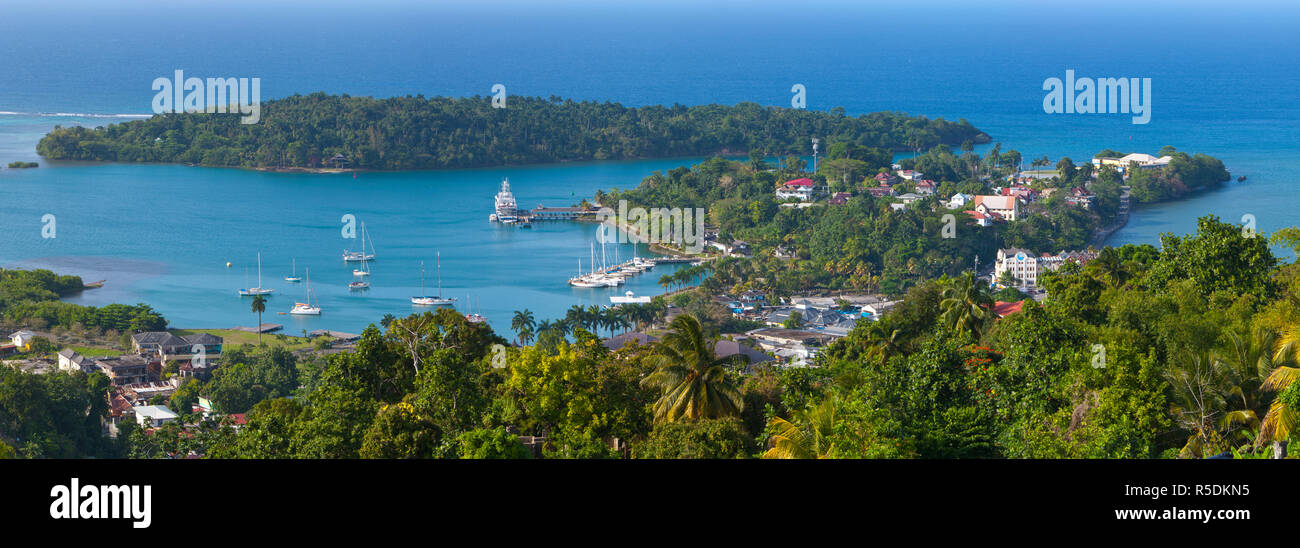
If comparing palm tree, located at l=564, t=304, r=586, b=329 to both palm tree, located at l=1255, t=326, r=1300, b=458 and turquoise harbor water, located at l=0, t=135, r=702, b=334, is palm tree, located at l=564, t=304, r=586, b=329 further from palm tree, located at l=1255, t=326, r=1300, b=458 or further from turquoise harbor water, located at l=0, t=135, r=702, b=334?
palm tree, located at l=1255, t=326, r=1300, b=458

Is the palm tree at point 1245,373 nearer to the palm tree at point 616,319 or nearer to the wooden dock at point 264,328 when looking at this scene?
the palm tree at point 616,319

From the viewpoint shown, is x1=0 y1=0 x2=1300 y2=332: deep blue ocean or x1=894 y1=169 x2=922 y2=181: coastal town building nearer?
x1=0 y1=0 x2=1300 y2=332: deep blue ocean

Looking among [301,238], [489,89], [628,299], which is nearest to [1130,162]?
[628,299]

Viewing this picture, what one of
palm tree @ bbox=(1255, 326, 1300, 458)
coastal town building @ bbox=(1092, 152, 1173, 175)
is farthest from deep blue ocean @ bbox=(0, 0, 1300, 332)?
palm tree @ bbox=(1255, 326, 1300, 458)

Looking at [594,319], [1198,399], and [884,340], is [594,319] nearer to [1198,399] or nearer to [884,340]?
[884,340]
